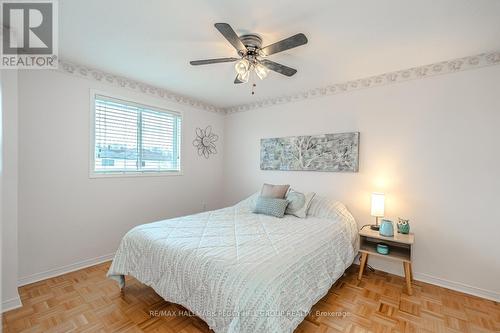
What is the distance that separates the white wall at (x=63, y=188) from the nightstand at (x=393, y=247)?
2.90 meters

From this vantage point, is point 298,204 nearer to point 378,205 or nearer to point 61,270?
point 378,205

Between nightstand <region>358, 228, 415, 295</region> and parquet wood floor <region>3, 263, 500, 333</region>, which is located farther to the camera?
nightstand <region>358, 228, 415, 295</region>

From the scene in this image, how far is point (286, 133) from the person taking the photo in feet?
11.8

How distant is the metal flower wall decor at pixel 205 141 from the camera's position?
399 cm

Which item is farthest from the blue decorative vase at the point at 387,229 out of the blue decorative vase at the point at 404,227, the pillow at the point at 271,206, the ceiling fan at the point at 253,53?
the ceiling fan at the point at 253,53

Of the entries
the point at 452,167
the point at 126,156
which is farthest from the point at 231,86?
the point at 452,167

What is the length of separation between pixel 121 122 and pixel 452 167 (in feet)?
13.1

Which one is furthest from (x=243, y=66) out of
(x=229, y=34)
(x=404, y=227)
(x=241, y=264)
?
(x=404, y=227)

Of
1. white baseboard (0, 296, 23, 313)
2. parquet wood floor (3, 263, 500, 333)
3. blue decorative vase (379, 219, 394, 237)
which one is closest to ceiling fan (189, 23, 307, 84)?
blue decorative vase (379, 219, 394, 237)

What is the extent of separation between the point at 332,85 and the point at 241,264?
2685mm

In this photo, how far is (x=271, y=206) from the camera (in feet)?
9.34

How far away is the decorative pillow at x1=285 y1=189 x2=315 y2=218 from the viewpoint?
9.20 ft

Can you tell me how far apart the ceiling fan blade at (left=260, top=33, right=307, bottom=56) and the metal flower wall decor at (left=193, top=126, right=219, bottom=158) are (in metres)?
2.38

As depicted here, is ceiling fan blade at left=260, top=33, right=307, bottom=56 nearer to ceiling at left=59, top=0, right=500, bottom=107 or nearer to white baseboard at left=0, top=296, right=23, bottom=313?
ceiling at left=59, top=0, right=500, bottom=107
